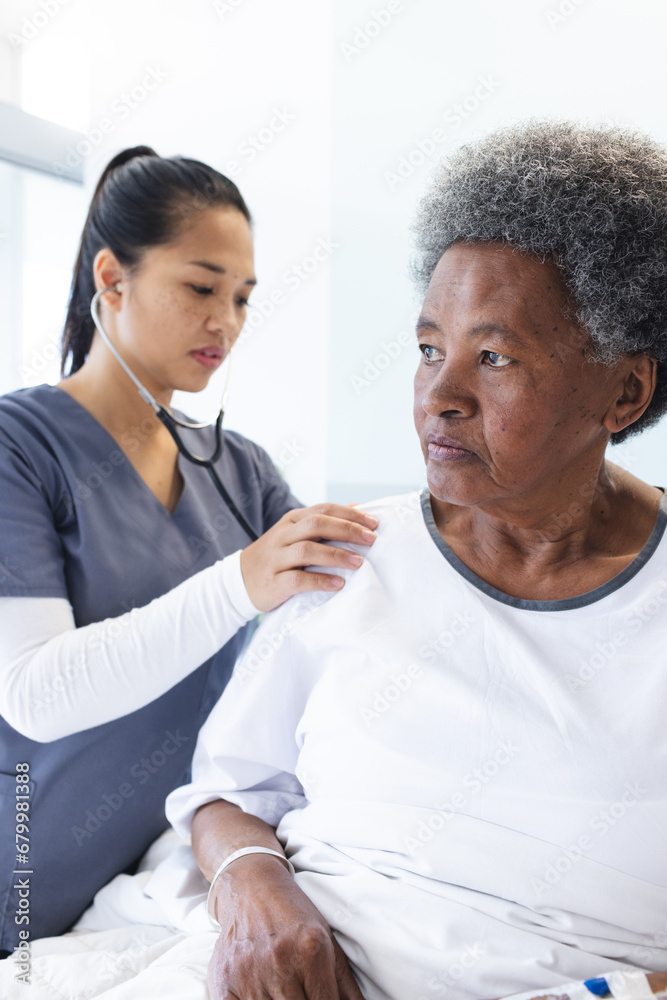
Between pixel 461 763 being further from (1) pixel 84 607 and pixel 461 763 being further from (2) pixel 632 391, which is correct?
(1) pixel 84 607

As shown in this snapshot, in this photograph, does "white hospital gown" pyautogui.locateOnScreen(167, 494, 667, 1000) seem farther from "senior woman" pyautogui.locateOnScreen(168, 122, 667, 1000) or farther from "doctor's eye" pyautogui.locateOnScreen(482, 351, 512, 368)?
"doctor's eye" pyautogui.locateOnScreen(482, 351, 512, 368)

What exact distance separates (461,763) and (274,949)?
0.28 m

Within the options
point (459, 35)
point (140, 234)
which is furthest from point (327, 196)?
point (140, 234)

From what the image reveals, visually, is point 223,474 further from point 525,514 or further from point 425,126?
point 425,126

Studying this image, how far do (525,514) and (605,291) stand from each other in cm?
28

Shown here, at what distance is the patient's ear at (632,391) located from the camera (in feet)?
3.13

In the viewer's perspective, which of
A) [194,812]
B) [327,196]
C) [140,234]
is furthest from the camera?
[327,196]

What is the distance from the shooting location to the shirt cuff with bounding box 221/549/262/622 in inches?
41.9

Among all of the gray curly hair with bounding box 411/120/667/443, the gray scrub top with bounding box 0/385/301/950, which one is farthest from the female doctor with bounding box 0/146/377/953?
the gray curly hair with bounding box 411/120/667/443

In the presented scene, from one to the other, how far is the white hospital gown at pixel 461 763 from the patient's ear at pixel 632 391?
0.46ft

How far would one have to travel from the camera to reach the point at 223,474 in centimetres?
153

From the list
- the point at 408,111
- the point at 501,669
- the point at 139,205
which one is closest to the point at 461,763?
the point at 501,669

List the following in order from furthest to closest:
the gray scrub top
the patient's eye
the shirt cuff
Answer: the gray scrub top
the shirt cuff
the patient's eye

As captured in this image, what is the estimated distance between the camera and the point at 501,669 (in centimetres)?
93
